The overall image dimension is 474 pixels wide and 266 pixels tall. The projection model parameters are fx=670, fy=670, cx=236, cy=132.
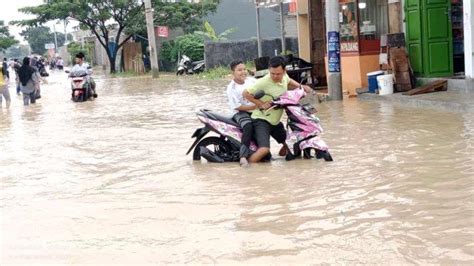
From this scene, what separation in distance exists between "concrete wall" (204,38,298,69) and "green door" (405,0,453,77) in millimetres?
18942

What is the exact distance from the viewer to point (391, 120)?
35.0 feet

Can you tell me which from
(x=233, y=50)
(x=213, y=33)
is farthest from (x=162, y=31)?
(x=233, y=50)

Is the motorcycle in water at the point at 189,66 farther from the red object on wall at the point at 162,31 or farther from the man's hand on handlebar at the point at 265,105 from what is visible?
the man's hand on handlebar at the point at 265,105

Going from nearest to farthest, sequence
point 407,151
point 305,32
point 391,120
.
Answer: point 407,151 → point 391,120 → point 305,32

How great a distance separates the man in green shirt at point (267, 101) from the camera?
24.0 ft

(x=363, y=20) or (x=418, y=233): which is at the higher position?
(x=363, y=20)

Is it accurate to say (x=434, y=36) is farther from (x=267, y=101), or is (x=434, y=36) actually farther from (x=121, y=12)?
(x=121, y=12)

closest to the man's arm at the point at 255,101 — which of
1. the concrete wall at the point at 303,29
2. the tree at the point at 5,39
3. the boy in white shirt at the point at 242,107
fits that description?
the boy in white shirt at the point at 242,107

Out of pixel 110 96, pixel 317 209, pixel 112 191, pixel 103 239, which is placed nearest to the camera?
pixel 103 239

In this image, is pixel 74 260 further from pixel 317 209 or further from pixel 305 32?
pixel 305 32

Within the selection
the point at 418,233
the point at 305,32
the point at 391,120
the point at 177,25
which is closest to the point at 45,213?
the point at 418,233

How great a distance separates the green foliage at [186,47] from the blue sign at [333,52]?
22892 mm

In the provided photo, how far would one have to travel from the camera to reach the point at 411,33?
14102 mm

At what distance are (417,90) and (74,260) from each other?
9.79 meters
